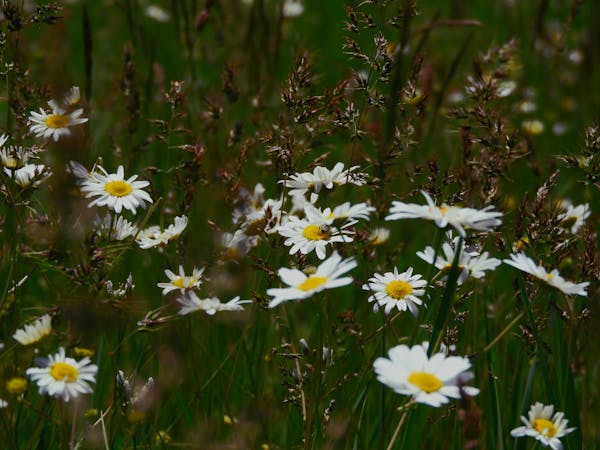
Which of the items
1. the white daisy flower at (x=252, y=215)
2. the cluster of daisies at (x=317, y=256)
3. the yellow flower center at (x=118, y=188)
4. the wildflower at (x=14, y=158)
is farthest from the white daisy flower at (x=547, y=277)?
the wildflower at (x=14, y=158)

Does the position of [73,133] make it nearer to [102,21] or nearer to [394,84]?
[394,84]

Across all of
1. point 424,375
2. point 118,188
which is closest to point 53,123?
point 118,188

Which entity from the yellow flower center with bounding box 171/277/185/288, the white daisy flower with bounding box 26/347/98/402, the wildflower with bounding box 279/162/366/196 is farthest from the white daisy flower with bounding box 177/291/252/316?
the wildflower with bounding box 279/162/366/196

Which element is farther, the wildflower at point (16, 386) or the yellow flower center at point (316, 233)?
the yellow flower center at point (316, 233)

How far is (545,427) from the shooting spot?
166cm

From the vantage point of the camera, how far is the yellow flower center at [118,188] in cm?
190

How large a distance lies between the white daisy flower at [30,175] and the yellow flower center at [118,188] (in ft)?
0.48

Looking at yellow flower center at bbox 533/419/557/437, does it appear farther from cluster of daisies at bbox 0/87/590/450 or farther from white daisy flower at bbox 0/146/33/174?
white daisy flower at bbox 0/146/33/174

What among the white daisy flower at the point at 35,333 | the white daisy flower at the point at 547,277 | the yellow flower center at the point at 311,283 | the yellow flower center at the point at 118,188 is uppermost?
the yellow flower center at the point at 118,188

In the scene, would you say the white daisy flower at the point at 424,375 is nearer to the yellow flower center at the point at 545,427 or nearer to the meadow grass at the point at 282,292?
the meadow grass at the point at 282,292

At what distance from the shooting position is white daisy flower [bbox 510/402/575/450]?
5.33 ft

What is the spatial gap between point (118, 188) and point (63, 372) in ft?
1.66

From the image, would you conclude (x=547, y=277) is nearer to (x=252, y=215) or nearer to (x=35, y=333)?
(x=252, y=215)

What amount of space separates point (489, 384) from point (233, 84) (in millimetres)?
1401
